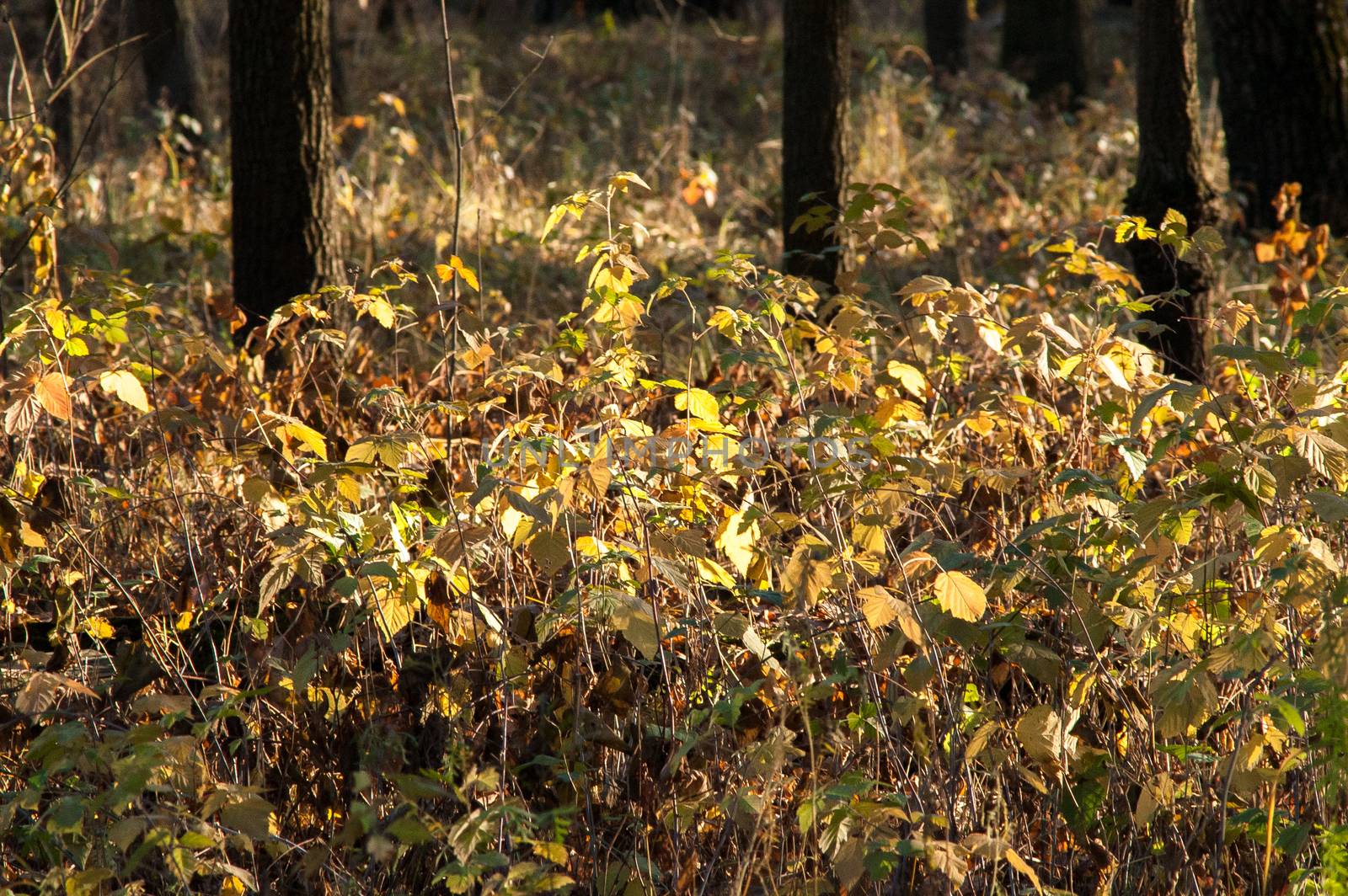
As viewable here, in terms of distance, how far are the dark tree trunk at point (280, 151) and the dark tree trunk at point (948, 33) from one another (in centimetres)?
944

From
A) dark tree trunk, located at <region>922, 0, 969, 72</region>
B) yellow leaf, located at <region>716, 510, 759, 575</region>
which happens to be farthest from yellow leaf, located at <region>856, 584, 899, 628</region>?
dark tree trunk, located at <region>922, 0, 969, 72</region>

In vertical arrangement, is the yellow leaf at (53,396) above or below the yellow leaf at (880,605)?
above

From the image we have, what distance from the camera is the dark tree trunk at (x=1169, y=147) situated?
4621 mm

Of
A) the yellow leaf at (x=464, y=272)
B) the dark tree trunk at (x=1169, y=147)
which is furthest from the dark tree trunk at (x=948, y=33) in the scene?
the yellow leaf at (x=464, y=272)

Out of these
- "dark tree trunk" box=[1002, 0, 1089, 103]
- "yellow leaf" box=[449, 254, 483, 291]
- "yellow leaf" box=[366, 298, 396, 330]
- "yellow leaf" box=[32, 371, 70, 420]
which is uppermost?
"dark tree trunk" box=[1002, 0, 1089, 103]

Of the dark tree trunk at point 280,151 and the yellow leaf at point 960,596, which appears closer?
the yellow leaf at point 960,596

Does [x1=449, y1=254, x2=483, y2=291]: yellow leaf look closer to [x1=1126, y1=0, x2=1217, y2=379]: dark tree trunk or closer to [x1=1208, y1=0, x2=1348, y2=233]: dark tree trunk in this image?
[x1=1126, y1=0, x2=1217, y2=379]: dark tree trunk

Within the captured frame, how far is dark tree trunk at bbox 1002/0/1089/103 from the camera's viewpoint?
12.1m

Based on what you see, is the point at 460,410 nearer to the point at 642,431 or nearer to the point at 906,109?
the point at 642,431

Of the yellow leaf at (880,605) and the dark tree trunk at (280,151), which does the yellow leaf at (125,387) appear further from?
the dark tree trunk at (280,151)

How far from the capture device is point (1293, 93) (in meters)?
7.05

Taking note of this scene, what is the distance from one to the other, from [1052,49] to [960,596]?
11338 mm

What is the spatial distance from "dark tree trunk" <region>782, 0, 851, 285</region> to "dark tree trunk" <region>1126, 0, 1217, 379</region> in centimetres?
115

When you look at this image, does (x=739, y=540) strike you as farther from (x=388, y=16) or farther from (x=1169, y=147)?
(x=388, y=16)
